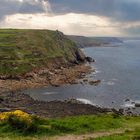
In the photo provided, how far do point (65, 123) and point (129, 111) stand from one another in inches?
2063

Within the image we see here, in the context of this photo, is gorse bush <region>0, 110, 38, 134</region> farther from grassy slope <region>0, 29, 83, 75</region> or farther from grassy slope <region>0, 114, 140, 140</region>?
grassy slope <region>0, 29, 83, 75</region>

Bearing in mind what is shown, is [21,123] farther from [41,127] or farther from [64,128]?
[64,128]

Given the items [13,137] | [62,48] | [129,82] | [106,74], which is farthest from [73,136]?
[62,48]

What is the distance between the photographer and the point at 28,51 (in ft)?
529

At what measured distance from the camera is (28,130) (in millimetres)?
35344

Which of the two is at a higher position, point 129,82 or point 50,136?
point 50,136

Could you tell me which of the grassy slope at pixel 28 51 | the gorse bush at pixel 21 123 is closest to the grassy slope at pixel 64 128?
the gorse bush at pixel 21 123

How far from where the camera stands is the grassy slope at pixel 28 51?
138750 mm

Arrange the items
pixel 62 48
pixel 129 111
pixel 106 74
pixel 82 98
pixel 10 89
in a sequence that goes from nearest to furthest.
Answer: pixel 129 111, pixel 82 98, pixel 10 89, pixel 106 74, pixel 62 48

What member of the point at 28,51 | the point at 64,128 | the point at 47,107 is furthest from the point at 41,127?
the point at 28,51

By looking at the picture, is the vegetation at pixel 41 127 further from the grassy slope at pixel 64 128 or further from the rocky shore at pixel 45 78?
the rocky shore at pixel 45 78

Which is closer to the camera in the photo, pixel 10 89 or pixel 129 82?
Result: pixel 10 89

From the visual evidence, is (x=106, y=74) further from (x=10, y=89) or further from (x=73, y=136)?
(x=73, y=136)

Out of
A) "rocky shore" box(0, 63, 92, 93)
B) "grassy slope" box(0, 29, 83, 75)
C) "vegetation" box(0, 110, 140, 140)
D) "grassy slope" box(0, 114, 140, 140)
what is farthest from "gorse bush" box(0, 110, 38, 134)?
"grassy slope" box(0, 29, 83, 75)
